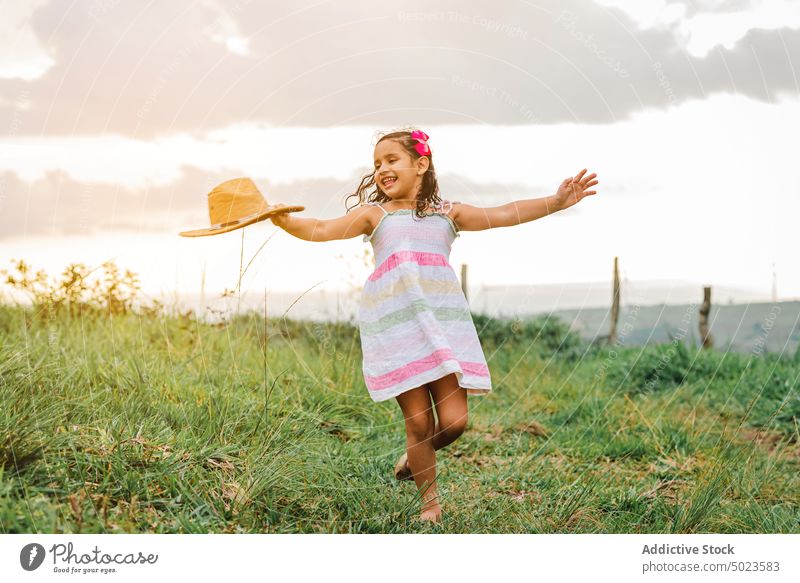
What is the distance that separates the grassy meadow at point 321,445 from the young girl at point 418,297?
359 millimetres

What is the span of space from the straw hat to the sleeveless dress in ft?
1.38

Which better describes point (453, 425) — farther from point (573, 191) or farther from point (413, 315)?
point (573, 191)

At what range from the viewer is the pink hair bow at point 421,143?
3387 mm

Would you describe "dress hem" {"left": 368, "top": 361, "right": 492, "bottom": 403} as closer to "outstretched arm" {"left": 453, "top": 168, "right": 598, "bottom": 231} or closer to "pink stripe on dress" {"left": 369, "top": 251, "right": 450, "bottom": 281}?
"pink stripe on dress" {"left": 369, "top": 251, "right": 450, "bottom": 281}

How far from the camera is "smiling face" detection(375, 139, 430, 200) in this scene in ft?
10.9

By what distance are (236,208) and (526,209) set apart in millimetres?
1208

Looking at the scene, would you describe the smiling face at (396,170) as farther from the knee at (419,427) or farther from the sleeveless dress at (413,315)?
the knee at (419,427)

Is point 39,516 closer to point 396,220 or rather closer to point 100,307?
point 396,220

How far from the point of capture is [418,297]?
3.22 metres

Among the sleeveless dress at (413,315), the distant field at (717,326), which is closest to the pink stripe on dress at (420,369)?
the sleeveless dress at (413,315)

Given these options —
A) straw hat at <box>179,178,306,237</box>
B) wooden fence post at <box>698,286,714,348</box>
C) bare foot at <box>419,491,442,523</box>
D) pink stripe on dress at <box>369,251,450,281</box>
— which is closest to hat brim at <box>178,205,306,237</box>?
straw hat at <box>179,178,306,237</box>

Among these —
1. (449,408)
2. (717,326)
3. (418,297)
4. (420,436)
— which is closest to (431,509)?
(420,436)
